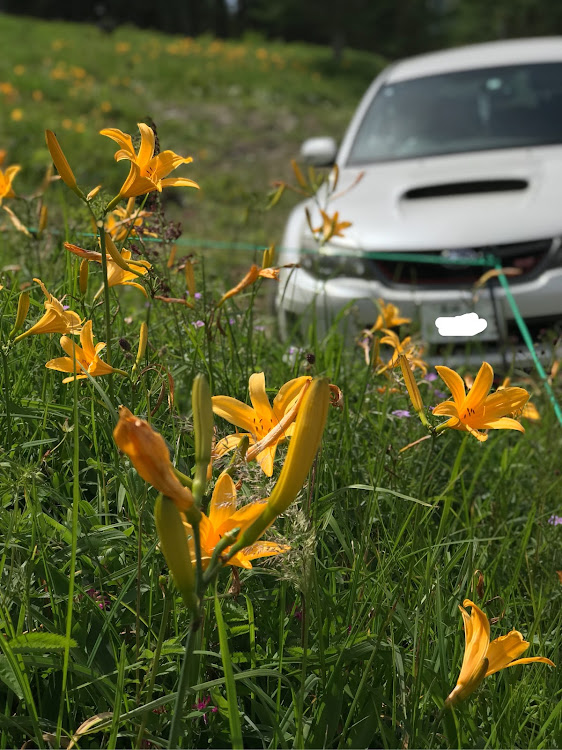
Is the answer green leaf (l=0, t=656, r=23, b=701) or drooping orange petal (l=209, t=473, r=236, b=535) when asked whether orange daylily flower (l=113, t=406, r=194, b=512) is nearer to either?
drooping orange petal (l=209, t=473, r=236, b=535)

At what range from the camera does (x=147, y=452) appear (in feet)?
→ 2.23

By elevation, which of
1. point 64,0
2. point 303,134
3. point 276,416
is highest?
point 64,0

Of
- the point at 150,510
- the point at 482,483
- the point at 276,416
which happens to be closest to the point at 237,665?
the point at 150,510

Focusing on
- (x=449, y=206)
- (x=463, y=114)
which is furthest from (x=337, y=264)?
(x=463, y=114)

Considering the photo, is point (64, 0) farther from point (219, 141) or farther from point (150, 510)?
point (150, 510)

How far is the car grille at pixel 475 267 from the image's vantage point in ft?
10.7

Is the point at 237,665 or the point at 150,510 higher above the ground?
the point at 150,510

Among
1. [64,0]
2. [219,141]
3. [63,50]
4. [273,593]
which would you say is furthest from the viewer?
[64,0]

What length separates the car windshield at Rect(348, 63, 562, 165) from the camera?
4.27 metres

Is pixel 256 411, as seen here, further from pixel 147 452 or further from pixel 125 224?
pixel 125 224

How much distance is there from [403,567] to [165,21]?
3481 centimetres

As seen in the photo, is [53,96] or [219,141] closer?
[53,96]

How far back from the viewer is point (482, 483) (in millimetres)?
2170

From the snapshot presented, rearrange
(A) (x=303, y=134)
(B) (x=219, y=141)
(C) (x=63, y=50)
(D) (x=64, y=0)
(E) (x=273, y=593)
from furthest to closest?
(D) (x=64, y=0) → (C) (x=63, y=50) → (A) (x=303, y=134) → (B) (x=219, y=141) → (E) (x=273, y=593)
